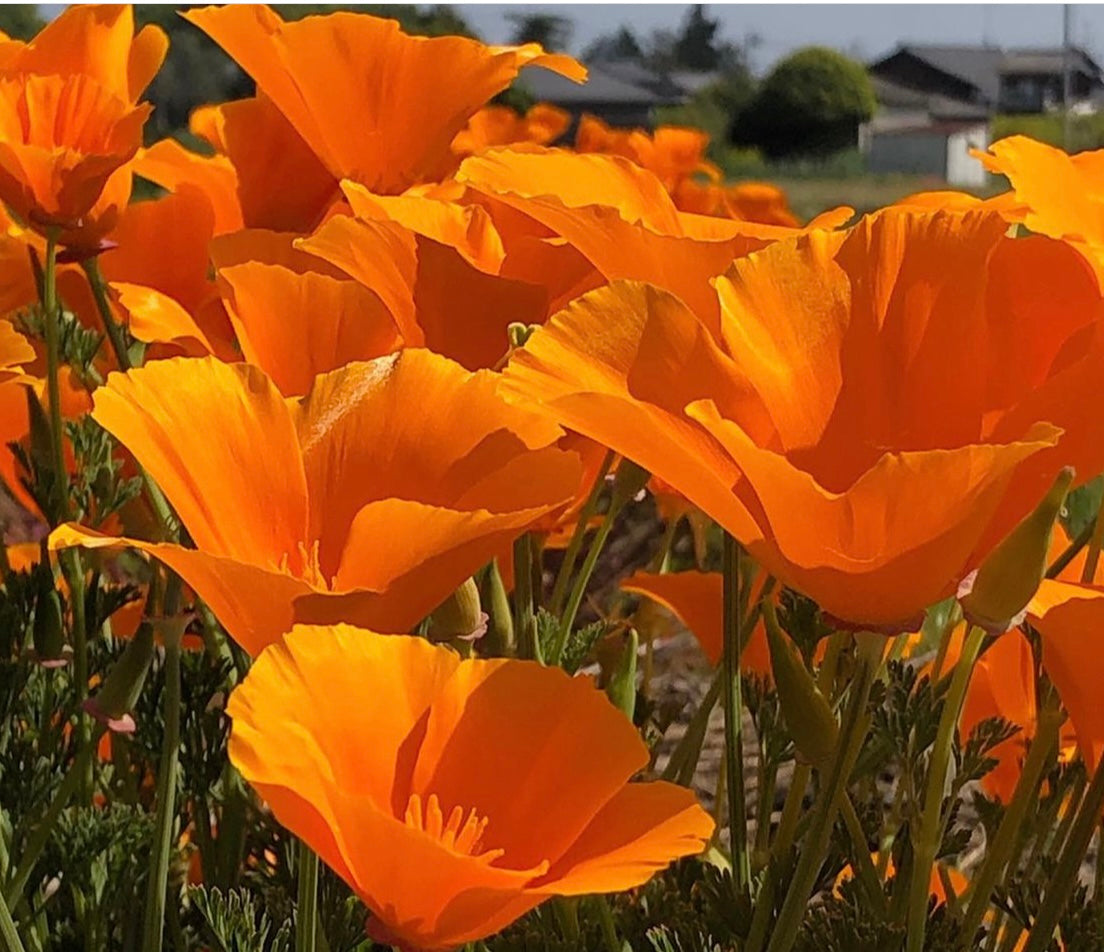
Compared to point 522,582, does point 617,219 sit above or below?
above

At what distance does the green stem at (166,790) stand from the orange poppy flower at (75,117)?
0.61 ft

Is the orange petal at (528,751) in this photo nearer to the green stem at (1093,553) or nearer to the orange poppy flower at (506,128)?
the green stem at (1093,553)

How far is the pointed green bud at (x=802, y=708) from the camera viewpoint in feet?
1.58

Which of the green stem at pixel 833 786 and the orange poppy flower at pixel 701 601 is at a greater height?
the green stem at pixel 833 786

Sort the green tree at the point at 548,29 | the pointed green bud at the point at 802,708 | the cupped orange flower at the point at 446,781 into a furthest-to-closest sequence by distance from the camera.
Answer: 1. the green tree at the point at 548,29
2. the pointed green bud at the point at 802,708
3. the cupped orange flower at the point at 446,781

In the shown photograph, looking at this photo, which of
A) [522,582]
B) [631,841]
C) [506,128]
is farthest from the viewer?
[506,128]

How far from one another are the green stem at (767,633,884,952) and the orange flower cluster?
1cm

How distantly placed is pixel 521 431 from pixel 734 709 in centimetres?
18

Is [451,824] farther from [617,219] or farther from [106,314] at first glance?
[106,314]

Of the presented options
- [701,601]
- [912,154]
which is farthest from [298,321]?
[912,154]

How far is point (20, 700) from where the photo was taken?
0.74 m

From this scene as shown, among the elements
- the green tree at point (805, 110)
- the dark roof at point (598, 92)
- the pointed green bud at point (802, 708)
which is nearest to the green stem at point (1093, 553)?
the pointed green bud at point (802, 708)

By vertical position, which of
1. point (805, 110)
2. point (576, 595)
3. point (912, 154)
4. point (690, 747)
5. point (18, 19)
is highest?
point (18, 19)

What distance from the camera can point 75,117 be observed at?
69 centimetres
